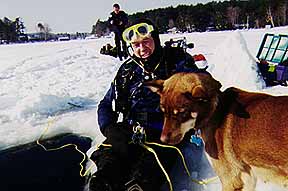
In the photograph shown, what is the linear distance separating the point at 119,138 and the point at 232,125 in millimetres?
1114

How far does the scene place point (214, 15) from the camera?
72875mm

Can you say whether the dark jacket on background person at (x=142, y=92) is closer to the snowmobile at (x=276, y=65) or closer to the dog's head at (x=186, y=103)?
the dog's head at (x=186, y=103)

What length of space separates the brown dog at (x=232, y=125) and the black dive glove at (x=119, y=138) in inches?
32.1

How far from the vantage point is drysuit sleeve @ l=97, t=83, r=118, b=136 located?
3.27m

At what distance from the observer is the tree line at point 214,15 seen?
59.7 metres

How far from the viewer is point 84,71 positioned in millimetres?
11734

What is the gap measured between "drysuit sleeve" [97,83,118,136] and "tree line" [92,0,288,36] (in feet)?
185

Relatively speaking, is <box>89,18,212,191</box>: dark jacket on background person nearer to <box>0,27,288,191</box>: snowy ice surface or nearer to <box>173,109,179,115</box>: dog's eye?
<box>173,109,179,115</box>: dog's eye

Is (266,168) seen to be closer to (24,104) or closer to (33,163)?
(33,163)

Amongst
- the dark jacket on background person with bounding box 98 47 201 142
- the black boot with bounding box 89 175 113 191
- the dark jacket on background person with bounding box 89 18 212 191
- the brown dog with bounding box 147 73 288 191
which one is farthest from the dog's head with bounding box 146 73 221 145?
the dark jacket on background person with bounding box 98 47 201 142

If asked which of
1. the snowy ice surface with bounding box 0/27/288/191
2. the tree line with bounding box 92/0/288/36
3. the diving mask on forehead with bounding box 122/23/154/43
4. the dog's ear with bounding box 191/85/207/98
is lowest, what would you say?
the snowy ice surface with bounding box 0/27/288/191

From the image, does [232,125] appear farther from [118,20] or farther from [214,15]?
[214,15]

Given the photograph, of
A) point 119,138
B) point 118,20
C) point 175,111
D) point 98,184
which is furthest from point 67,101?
point 118,20

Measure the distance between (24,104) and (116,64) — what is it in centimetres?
649
